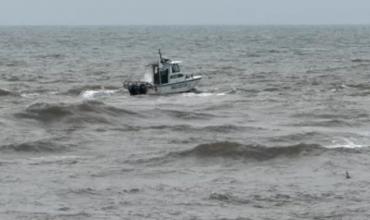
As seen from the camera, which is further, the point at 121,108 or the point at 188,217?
Result: the point at 121,108

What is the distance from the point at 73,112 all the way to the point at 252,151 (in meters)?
10.4

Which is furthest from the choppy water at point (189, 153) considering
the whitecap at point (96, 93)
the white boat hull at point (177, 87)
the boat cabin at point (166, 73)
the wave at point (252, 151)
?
the boat cabin at point (166, 73)

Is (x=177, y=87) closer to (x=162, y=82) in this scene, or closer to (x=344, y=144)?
(x=162, y=82)

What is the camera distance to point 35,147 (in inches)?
963

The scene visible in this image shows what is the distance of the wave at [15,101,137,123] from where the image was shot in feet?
103

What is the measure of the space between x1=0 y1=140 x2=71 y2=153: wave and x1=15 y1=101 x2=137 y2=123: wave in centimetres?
600

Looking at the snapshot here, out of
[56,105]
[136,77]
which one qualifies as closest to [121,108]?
[56,105]

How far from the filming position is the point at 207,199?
17469 millimetres

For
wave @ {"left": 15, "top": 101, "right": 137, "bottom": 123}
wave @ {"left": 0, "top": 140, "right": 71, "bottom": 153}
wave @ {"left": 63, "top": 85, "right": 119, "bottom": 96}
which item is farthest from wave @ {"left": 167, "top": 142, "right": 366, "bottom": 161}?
wave @ {"left": 63, "top": 85, "right": 119, "bottom": 96}

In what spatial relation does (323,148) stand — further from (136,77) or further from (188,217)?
(136,77)

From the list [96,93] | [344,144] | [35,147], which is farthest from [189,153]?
[96,93]

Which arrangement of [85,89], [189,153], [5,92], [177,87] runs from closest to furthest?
[189,153]
[177,87]
[5,92]
[85,89]

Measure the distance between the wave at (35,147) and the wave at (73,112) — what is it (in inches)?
236

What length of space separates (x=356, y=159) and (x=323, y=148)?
1.85 meters
